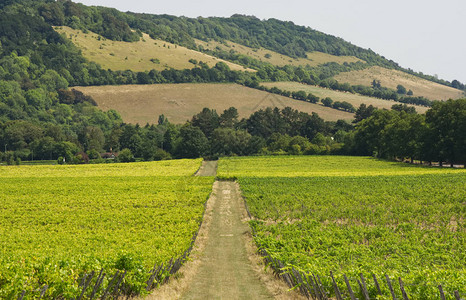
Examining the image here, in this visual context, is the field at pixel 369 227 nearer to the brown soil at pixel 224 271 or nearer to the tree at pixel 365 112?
the brown soil at pixel 224 271

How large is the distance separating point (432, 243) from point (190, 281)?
16129mm

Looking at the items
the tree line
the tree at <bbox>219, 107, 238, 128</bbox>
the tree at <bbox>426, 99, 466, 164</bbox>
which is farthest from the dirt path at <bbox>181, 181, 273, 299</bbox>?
the tree at <bbox>219, 107, 238, 128</bbox>

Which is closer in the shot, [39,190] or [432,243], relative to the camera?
[432,243]

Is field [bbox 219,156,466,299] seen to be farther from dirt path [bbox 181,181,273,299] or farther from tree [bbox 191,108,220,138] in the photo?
tree [bbox 191,108,220,138]

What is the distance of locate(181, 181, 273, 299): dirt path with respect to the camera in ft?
69.3

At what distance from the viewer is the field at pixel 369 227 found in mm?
18984

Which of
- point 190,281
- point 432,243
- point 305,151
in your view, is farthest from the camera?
point 305,151

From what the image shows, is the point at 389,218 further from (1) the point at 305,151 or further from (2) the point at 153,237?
(1) the point at 305,151

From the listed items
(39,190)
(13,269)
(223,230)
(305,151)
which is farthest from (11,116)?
(13,269)

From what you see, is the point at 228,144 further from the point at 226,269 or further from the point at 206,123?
the point at 226,269

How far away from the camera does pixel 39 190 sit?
184 ft

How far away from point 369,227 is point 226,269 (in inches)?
552

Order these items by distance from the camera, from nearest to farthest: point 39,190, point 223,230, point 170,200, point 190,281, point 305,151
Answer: point 190,281
point 223,230
point 170,200
point 39,190
point 305,151

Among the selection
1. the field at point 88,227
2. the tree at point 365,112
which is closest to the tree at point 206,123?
the tree at point 365,112
